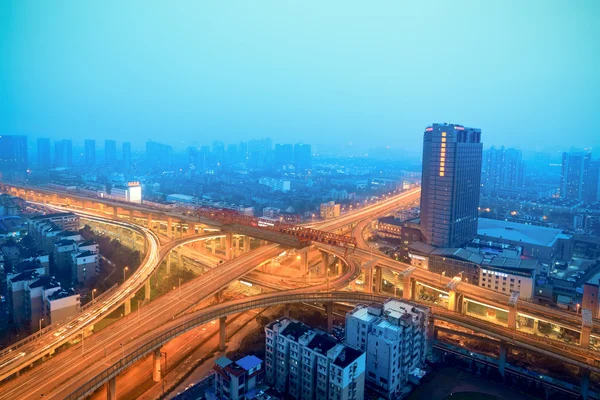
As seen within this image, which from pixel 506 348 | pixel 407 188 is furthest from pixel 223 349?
pixel 407 188

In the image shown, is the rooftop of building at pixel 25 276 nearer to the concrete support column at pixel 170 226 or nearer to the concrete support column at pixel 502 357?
the concrete support column at pixel 170 226

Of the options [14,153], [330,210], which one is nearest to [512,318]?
[330,210]

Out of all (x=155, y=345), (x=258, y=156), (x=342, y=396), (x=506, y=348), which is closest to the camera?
(x=342, y=396)

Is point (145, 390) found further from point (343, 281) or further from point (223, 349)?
point (343, 281)

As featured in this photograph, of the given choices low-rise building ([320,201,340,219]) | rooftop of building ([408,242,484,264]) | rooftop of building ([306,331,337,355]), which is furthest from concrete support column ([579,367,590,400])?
low-rise building ([320,201,340,219])

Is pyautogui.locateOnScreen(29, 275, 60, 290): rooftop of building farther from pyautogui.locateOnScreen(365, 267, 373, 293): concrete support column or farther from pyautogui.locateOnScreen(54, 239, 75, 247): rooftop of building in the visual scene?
pyautogui.locateOnScreen(365, 267, 373, 293): concrete support column

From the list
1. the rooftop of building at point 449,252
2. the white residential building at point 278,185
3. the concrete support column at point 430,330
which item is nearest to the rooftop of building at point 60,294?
the concrete support column at point 430,330
